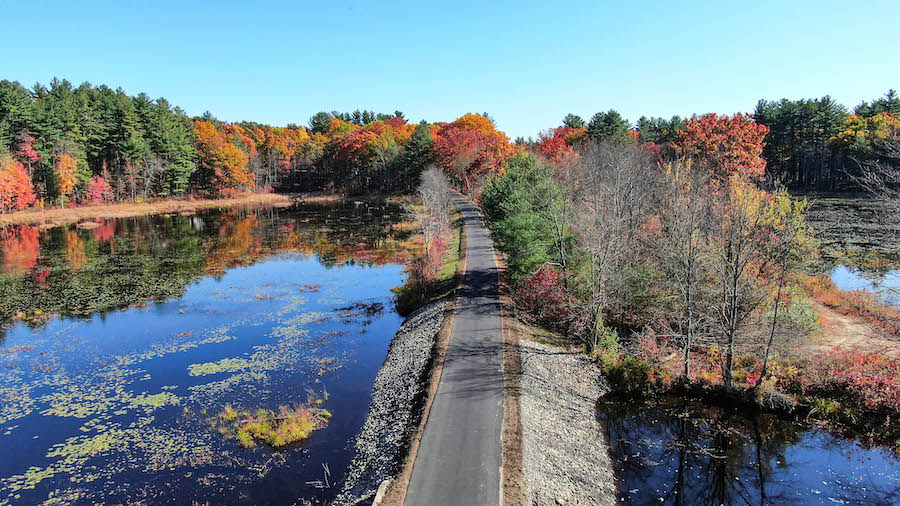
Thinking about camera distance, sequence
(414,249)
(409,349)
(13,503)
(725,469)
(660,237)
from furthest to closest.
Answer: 1. (414,249)
2. (660,237)
3. (409,349)
4. (725,469)
5. (13,503)

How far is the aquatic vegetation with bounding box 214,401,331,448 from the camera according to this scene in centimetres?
2067

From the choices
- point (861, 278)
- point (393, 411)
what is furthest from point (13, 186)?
point (861, 278)


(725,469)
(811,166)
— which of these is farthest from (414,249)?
(811,166)

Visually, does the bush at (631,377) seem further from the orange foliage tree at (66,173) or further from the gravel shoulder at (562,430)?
the orange foliage tree at (66,173)

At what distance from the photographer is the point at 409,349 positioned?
28.9m

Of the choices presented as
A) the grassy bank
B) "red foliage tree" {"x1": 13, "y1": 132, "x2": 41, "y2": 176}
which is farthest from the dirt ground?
"red foliage tree" {"x1": 13, "y1": 132, "x2": 41, "y2": 176}

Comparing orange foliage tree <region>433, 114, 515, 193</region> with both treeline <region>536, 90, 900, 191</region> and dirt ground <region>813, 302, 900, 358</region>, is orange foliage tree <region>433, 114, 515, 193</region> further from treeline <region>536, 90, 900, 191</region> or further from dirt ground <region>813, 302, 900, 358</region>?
dirt ground <region>813, 302, 900, 358</region>

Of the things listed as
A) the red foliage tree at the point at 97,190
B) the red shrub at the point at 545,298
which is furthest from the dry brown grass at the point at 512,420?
the red foliage tree at the point at 97,190

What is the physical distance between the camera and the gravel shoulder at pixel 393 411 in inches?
686

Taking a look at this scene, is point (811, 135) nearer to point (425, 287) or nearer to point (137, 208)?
point (425, 287)

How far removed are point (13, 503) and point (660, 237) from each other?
110 feet

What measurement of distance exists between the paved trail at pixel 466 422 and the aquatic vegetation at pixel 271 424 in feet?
18.5

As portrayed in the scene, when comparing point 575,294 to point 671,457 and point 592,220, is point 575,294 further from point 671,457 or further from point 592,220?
point 671,457

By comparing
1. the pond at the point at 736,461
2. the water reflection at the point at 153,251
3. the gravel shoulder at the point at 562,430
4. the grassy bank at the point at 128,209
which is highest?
the grassy bank at the point at 128,209
